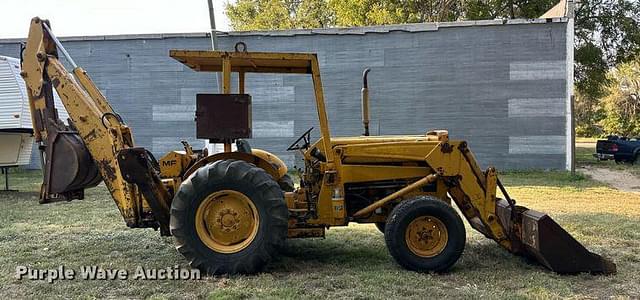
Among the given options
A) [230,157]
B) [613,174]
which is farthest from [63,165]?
[613,174]

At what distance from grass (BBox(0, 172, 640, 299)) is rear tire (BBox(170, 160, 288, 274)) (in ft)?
0.58

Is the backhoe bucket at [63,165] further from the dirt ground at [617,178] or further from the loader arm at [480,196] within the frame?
the dirt ground at [617,178]

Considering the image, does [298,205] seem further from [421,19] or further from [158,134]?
[421,19]

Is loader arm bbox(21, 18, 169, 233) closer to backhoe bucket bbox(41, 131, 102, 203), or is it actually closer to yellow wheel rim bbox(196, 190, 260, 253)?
backhoe bucket bbox(41, 131, 102, 203)

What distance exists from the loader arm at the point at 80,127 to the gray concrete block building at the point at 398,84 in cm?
1122

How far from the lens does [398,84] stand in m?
17.3

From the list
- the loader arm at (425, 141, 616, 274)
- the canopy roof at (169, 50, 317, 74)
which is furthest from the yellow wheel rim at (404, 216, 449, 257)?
the canopy roof at (169, 50, 317, 74)

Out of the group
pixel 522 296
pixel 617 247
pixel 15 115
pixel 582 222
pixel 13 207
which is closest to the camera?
pixel 522 296

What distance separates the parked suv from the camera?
75.5 feet

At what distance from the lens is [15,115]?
12.7 meters

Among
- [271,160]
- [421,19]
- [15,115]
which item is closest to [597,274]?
[271,160]

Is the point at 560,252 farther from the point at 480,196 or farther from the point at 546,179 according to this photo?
the point at 546,179

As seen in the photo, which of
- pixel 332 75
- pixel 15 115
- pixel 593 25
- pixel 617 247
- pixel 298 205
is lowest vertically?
pixel 617 247

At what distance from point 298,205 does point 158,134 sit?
43.2 feet
